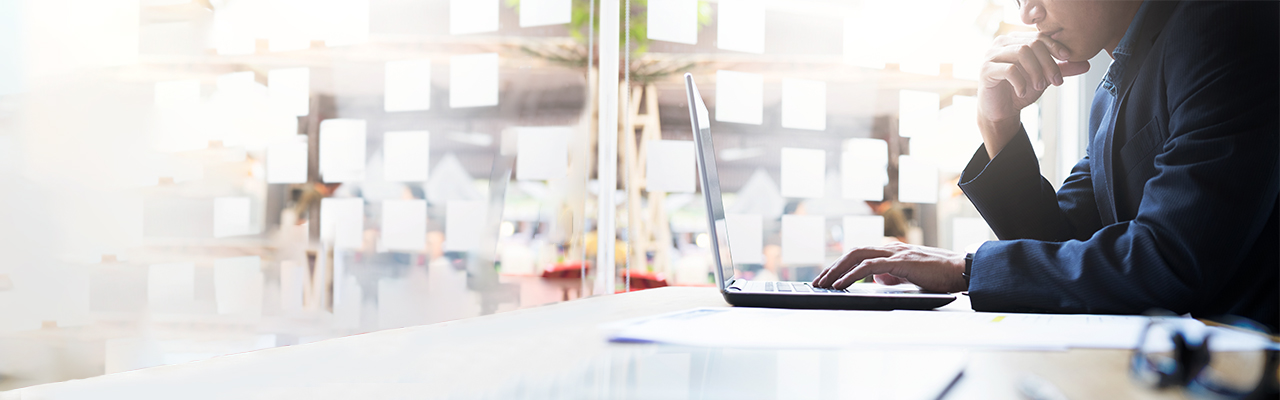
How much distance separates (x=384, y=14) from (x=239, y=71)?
49 cm

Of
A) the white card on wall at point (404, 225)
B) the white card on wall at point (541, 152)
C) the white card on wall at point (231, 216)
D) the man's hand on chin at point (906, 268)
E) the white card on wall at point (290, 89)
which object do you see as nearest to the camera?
the man's hand on chin at point (906, 268)

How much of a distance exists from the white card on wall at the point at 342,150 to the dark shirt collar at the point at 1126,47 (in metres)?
1.28

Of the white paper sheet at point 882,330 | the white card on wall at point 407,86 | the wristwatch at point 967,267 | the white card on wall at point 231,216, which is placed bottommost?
the white paper sheet at point 882,330

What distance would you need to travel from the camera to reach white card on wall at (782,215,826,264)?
7.25 feet

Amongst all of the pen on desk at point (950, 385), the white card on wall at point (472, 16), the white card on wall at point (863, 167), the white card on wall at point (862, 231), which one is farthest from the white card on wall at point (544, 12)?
the pen on desk at point (950, 385)

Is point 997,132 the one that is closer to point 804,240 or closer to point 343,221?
point 343,221

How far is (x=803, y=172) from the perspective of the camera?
226 centimetres

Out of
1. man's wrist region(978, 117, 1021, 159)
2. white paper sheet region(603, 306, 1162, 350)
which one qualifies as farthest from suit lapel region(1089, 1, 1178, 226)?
white paper sheet region(603, 306, 1162, 350)

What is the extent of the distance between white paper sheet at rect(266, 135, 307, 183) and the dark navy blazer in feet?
3.36

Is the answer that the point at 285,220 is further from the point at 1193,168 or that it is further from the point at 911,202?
the point at 911,202

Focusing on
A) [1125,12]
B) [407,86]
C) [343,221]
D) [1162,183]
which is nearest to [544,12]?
[407,86]

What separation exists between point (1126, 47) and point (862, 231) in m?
1.49

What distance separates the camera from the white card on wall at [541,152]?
1820mm

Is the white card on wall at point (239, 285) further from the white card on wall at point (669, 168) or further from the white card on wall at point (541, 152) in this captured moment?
the white card on wall at point (669, 168)
